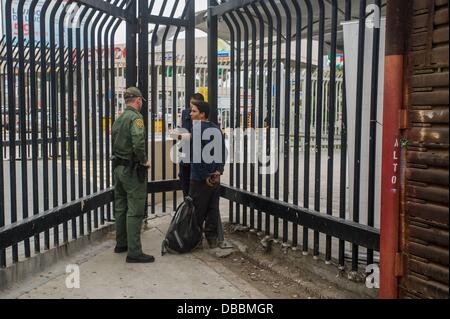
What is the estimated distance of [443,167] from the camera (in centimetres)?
257

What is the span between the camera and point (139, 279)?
178 inches

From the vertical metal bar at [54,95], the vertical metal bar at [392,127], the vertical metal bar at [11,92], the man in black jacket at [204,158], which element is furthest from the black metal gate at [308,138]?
the vertical metal bar at [11,92]

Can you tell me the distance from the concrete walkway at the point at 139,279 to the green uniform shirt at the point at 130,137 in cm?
107

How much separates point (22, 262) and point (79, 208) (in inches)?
34.9

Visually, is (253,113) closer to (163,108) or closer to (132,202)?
(163,108)

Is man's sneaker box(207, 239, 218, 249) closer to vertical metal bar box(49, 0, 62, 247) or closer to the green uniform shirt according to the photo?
the green uniform shirt

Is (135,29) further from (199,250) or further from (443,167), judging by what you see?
(443,167)

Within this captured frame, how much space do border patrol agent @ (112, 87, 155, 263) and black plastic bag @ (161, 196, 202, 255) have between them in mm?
309

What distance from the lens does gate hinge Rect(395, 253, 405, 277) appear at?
2.88m

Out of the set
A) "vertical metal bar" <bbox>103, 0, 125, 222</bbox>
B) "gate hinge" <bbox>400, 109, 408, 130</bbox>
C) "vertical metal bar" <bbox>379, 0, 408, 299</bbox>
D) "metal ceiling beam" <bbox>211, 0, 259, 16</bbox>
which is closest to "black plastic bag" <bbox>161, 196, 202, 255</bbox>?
"vertical metal bar" <bbox>103, 0, 125, 222</bbox>

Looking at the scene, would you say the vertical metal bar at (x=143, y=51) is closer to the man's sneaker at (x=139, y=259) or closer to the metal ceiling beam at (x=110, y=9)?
the metal ceiling beam at (x=110, y=9)

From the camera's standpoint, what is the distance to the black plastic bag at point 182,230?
525 cm

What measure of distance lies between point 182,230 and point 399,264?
110 inches
